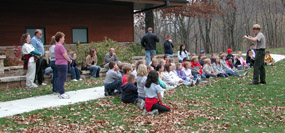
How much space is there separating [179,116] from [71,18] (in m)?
11.6

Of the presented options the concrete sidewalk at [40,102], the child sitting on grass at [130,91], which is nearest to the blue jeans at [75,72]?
the concrete sidewalk at [40,102]

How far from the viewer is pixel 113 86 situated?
8805 millimetres

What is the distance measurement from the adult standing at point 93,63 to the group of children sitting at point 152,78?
2.95 metres

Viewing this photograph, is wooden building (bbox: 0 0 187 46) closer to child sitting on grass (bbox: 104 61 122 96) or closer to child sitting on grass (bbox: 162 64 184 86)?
child sitting on grass (bbox: 162 64 184 86)

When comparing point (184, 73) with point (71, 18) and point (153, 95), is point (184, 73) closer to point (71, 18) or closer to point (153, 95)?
point (153, 95)

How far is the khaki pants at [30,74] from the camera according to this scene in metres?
10.0

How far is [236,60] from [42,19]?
10143 millimetres

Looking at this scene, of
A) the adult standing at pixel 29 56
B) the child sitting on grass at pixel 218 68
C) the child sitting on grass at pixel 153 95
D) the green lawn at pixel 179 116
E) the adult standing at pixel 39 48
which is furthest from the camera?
the child sitting on grass at pixel 218 68

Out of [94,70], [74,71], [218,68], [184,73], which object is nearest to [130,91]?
[184,73]

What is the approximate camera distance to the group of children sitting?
7051 mm

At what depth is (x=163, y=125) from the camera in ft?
20.0

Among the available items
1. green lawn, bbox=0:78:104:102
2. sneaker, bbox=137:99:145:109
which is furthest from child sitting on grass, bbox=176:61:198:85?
sneaker, bbox=137:99:145:109

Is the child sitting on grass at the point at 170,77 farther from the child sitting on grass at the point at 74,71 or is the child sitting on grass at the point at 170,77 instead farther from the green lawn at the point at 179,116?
the child sitting on grass at the point at 74,71

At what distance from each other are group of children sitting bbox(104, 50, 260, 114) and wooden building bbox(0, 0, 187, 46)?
6.18 metres
